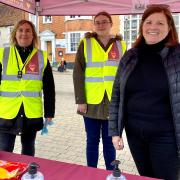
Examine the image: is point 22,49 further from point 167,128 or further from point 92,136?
point 167,128

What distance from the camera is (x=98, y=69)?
3.21 m

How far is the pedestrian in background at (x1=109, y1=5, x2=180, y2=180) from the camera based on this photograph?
6.96 ft

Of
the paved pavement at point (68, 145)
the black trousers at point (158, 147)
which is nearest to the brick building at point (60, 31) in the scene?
the paved pavement at point (68, 145)

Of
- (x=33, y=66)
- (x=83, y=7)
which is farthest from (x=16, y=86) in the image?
(x=83, y=7)

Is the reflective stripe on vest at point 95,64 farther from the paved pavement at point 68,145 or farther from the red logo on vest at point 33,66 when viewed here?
the paved pavement at point 68,145

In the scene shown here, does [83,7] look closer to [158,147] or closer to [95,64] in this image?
[95,64]

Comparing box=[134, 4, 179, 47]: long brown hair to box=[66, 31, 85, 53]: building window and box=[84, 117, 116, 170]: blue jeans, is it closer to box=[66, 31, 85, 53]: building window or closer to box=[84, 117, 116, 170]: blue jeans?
box=[84, 117, 116, 170]: blue jeans

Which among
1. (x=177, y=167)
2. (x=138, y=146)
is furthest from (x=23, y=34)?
(x=177, y=167)

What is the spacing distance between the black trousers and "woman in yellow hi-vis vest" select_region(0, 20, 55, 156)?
1.04m

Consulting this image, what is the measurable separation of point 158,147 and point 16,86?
1393 millimetres

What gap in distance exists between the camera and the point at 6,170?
1.66 meters

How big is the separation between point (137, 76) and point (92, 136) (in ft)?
3.88

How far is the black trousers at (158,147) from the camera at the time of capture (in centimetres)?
213

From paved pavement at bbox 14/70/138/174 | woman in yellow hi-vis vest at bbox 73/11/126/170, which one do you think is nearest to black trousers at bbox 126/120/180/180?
woman in yellow hi-vis vest at bbox 73/11/126/170
